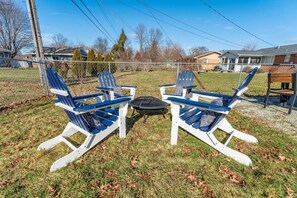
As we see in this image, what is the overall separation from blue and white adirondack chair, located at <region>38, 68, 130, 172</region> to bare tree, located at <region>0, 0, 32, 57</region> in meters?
37.2

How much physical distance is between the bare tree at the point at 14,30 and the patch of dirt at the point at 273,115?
38885 millimetres

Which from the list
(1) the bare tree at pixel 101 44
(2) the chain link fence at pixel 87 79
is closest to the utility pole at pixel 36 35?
(2) the chain link fence at pixel 87 79

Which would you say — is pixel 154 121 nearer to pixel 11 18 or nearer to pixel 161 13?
pixel 161 13

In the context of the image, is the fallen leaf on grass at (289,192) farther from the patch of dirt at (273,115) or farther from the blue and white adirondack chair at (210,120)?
the patch of dirt at (273,115)

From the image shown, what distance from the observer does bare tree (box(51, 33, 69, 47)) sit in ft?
154

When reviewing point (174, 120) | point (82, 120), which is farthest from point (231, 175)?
point (82, 120)

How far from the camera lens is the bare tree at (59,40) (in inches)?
1852

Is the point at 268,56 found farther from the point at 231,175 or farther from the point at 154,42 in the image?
the point at 231,175

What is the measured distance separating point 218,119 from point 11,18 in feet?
134

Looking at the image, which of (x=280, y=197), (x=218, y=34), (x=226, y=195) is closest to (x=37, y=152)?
(x=226, y=195)

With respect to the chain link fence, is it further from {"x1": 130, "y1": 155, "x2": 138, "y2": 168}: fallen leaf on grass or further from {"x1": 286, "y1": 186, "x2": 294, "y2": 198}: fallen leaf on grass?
{"x1": 286, "y1": 186, "x2": 294, "y2": 198}: fallen leaf on grass

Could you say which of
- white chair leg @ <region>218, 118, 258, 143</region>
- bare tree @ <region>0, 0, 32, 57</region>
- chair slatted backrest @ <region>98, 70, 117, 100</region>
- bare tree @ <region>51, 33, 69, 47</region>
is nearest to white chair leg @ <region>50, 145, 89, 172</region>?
chair slatted backrest @ <region>98, 70, 117, 100</region>

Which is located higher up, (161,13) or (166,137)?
(161,13)

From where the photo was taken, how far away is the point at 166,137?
278 centimetres
